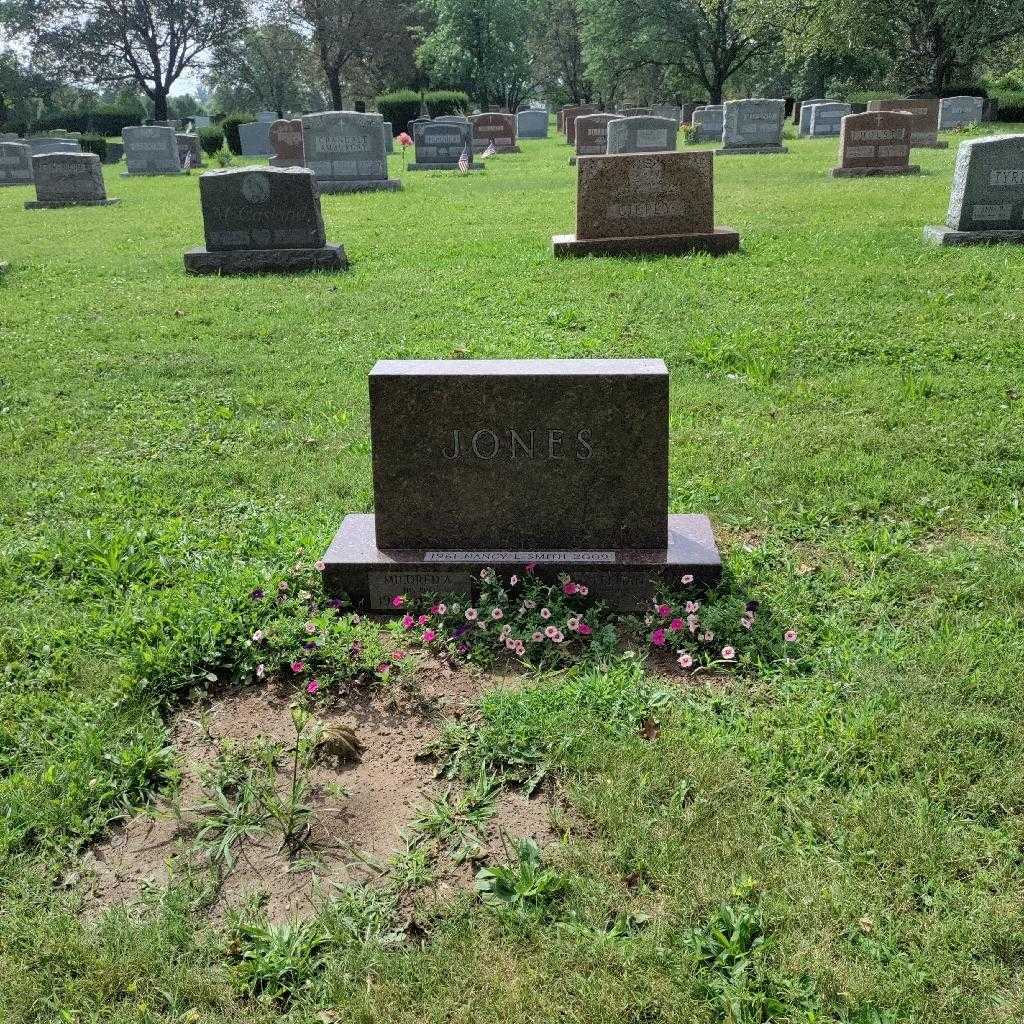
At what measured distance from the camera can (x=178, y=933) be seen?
2.38 m

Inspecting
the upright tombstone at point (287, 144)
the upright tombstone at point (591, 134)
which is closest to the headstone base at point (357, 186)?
the upright tombstone at point (287, 144)

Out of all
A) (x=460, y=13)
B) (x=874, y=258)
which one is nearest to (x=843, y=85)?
(x=460, y=13)

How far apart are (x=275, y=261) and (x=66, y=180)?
11.6m

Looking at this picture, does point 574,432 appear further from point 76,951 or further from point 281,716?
point 76,951

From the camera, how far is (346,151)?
19.7 metres

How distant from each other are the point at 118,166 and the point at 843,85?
31639mm

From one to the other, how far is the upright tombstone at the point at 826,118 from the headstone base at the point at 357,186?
60.3ft

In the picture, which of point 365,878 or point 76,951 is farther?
point 365,878

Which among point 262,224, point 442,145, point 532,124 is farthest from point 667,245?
point 532,124

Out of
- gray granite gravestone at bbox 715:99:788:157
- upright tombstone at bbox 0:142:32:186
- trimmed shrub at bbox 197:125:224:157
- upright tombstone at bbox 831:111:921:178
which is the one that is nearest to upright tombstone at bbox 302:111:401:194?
upright tombstone at bbox 831:111:921:178

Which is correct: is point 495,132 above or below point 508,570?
above

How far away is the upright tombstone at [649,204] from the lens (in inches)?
423

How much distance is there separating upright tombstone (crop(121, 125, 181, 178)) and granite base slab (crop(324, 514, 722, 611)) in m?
28.1

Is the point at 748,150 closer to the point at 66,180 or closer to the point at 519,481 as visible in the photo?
the point at 66,180
